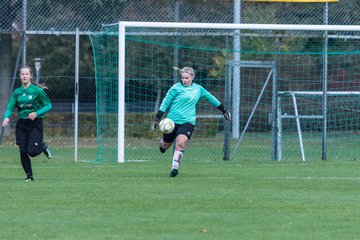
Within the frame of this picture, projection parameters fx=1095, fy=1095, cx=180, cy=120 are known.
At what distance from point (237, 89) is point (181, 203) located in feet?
39.6

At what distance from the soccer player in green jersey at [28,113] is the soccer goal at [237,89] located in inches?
202

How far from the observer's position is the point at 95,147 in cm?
2795

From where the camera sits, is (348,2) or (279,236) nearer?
(279,236)

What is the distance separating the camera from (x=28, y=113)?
16.5 metres

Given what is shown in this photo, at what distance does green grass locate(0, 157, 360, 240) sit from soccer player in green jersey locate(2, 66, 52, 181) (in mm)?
540

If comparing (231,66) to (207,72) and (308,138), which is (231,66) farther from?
(207,72)

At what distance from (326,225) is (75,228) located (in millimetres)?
2497

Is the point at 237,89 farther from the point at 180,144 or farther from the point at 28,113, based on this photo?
the point at 28,113

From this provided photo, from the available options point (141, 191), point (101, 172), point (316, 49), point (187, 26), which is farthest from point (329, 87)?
point (141, 191)


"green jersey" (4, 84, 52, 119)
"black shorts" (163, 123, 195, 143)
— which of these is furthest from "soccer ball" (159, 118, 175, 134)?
"green jersey" (4, 84, 52, 119)

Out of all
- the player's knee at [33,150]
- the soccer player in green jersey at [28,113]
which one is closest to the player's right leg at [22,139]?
the soccer player in green jersey at [28,113]

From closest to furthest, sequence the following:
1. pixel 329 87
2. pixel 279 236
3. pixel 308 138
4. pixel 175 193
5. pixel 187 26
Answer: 1. pixel 279 236
2. pixel 175 193
3. pixel 187 26
4. pixel 308 138
5. pixel 329 87

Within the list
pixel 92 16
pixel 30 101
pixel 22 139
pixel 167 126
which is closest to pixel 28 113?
pixel 30 101

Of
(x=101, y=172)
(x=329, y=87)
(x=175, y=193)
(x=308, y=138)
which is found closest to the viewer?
(x=175, y=193)
